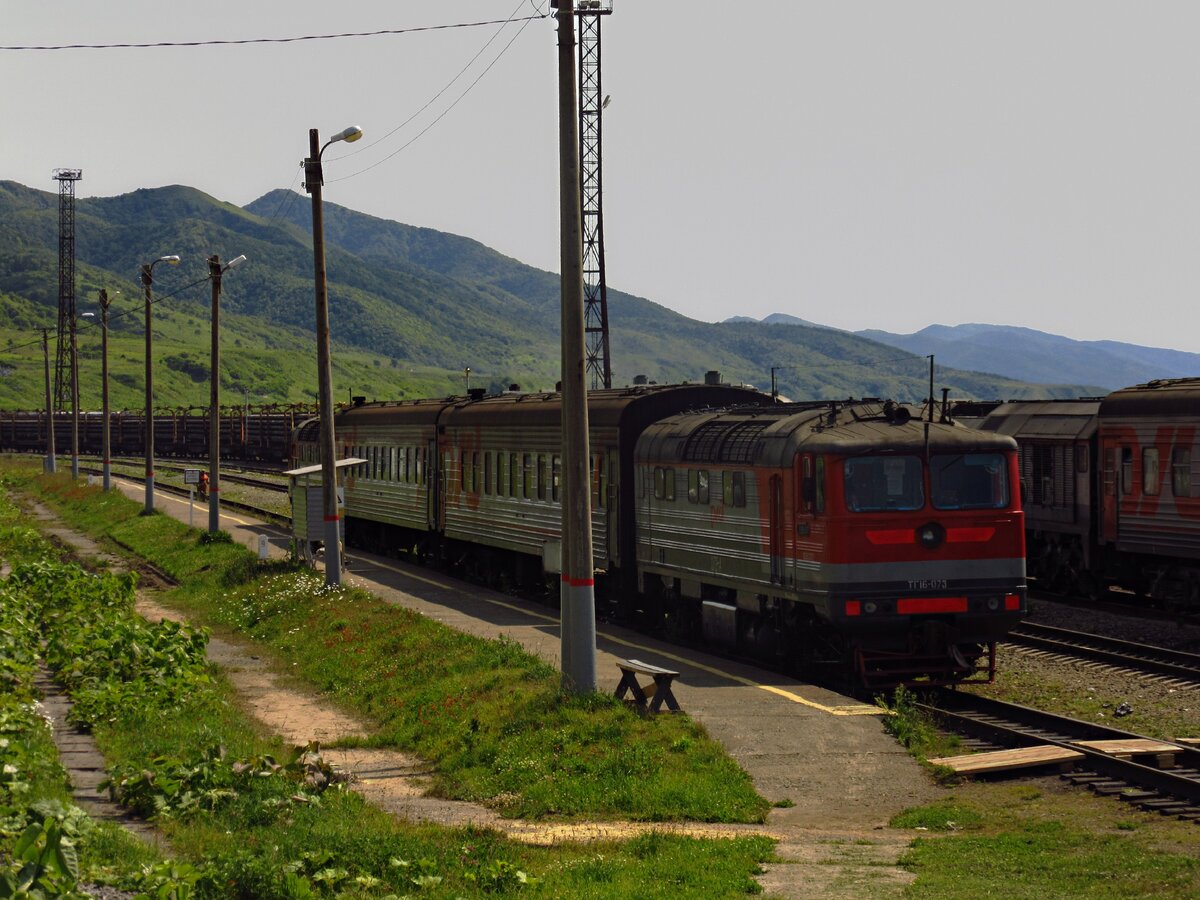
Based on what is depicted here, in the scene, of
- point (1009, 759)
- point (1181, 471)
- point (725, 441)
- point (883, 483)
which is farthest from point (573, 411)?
point (1181, 471)

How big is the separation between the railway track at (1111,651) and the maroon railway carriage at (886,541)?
8.87 ft

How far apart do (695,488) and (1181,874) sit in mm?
13656

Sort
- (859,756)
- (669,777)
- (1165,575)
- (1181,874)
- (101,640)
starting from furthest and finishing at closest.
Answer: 1. (1165,575)
2. (101,640)
3. (859,756)
4. (669,777)
5. (1181,874)

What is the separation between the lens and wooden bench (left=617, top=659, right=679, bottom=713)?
1814 cm

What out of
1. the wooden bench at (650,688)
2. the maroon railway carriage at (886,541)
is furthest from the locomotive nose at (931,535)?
the wooden bench at (650,688)

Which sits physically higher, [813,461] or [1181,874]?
[813,461]

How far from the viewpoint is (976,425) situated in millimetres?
35688

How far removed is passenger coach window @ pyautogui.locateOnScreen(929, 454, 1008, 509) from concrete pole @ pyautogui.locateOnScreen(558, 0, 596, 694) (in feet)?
16.7

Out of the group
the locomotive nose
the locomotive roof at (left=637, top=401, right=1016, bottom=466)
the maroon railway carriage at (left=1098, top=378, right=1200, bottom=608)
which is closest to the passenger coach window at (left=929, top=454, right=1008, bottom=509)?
the locomotive roof at (left=637, top=401, right=1016, bottom=466)

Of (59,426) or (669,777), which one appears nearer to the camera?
(669,777)

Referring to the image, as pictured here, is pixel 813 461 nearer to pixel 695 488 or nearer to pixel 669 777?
pixel 695 488

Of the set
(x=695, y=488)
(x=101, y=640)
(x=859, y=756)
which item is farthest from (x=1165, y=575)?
(x=101, y=640)

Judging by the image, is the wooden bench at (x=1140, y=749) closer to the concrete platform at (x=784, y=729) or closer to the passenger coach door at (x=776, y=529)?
the concrete platform at (x=784, y=729)

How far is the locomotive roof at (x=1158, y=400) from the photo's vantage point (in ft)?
92.2
